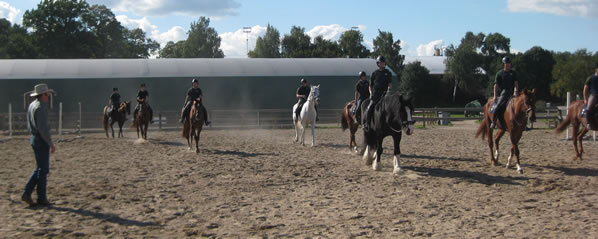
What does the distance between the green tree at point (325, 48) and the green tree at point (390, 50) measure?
19.8ft

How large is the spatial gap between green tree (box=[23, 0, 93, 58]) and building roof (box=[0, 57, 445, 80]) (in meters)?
32.8

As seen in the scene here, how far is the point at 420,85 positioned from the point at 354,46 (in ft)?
59.9

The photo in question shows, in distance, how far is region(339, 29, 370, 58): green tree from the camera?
231 ft

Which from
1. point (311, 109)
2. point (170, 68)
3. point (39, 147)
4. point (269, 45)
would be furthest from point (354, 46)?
point (39, 147)

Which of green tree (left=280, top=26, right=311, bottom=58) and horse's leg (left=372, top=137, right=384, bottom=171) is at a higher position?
green tree (left=280, top=26, right=311, bottom=58)

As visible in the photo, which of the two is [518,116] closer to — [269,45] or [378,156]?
[378,156]

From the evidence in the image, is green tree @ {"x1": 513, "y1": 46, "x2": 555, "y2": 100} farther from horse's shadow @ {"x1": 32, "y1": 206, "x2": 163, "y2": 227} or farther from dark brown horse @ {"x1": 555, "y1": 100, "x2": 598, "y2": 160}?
horse's shadow @ {"x1": 32, "y1": 206, "x2": 163, "y2": 227}

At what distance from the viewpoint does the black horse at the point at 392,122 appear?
9.60 metres

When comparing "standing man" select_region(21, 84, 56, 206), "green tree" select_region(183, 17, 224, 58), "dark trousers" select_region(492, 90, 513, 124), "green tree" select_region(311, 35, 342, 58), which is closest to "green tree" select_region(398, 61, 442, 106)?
"green tree" select_region(311, 35, 342, 58)

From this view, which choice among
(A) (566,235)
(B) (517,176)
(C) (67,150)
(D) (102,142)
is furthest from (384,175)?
(D) (102,142)

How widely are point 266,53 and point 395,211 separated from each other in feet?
220

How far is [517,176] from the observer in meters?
9.43

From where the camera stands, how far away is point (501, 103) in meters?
10.7

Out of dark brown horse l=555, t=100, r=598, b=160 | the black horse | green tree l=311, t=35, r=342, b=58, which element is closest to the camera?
the black horse
